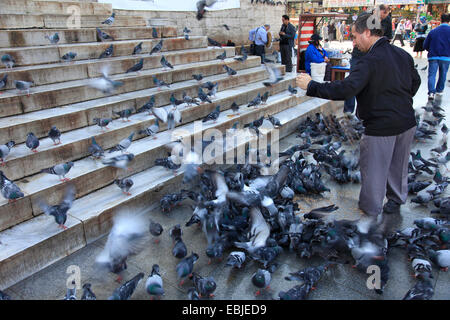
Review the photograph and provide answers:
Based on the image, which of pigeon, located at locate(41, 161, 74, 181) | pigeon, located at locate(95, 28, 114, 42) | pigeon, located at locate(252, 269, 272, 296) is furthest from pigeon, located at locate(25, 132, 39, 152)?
pigeon, located at locate(95, 28, 114, 42)

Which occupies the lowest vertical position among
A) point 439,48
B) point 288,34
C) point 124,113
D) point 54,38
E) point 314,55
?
point 124,113

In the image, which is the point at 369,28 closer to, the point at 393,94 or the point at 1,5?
the point at 393,94

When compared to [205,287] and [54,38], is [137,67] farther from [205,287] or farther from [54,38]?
[205,287]

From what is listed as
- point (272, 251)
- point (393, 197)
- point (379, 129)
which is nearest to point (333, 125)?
point (393, 197)

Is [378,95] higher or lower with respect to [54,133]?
higher

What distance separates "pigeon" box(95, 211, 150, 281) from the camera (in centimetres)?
316

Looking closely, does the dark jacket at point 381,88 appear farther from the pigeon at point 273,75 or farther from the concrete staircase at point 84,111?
the pigeon at point 273,75

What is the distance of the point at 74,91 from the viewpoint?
219 inches

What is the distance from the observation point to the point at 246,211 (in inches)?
155

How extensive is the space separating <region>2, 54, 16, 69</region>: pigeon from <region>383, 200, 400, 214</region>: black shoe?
5.96 m

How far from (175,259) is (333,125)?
17.0ft

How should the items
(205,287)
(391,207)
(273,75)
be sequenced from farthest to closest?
(273,75) < (391,207) < (205,287)

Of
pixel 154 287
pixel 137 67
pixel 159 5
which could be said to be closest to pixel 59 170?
pixel 154 287

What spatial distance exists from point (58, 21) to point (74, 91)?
262cm
